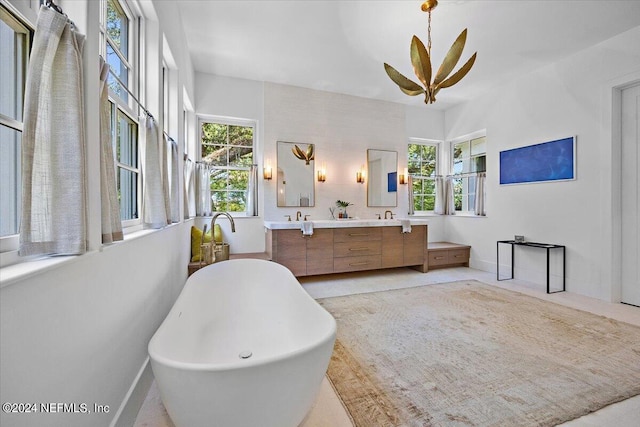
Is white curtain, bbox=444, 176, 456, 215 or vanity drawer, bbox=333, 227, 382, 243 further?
white curtain, bbox=444, 176, 456, 215

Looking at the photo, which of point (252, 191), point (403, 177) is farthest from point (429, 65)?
point (403, 177)

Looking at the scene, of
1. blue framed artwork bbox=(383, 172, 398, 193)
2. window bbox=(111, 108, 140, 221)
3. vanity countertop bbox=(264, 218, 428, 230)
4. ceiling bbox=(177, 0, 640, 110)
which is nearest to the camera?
window bbox=(111, 108, 140, 221)

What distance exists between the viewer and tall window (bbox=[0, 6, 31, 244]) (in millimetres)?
885

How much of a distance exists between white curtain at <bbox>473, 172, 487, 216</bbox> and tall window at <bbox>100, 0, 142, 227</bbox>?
5.10 meters

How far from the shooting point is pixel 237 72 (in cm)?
418

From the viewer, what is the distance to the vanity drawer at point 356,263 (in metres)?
4.21

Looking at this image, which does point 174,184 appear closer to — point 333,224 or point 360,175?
point 333,224

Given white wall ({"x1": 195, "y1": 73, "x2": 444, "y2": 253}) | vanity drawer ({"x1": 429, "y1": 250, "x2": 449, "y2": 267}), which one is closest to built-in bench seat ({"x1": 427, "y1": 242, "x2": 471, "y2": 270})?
vanity drawer ({"x1": 429, "y1": 250, "x2": 449, "y2": 267})

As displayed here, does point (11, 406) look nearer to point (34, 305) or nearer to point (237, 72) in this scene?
point (34, 305)

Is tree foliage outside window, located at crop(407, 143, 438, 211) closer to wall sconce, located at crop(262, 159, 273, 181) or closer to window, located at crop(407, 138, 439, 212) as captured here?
window, located at crop(407, 138, 439, 212)

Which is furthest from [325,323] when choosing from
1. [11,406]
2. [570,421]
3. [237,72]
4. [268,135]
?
[237,72]

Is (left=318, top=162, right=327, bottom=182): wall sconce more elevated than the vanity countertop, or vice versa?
(left=318, top=162, right=327, bottom=182): wall sconce

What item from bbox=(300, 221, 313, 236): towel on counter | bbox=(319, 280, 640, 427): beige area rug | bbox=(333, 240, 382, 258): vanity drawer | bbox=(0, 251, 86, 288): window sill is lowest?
bbox=(319, 280, 640, 427): beige area rug

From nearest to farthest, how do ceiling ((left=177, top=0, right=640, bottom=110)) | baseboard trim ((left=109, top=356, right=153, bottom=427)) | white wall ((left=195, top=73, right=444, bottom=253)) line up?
baseboard trim ((left=109, top=356, right=153, bottom=427)) → ceiling ((left=177, top=0, right=640, bottom=110)) → white wall ((left=195, top=73, right=444, bottom=253))
